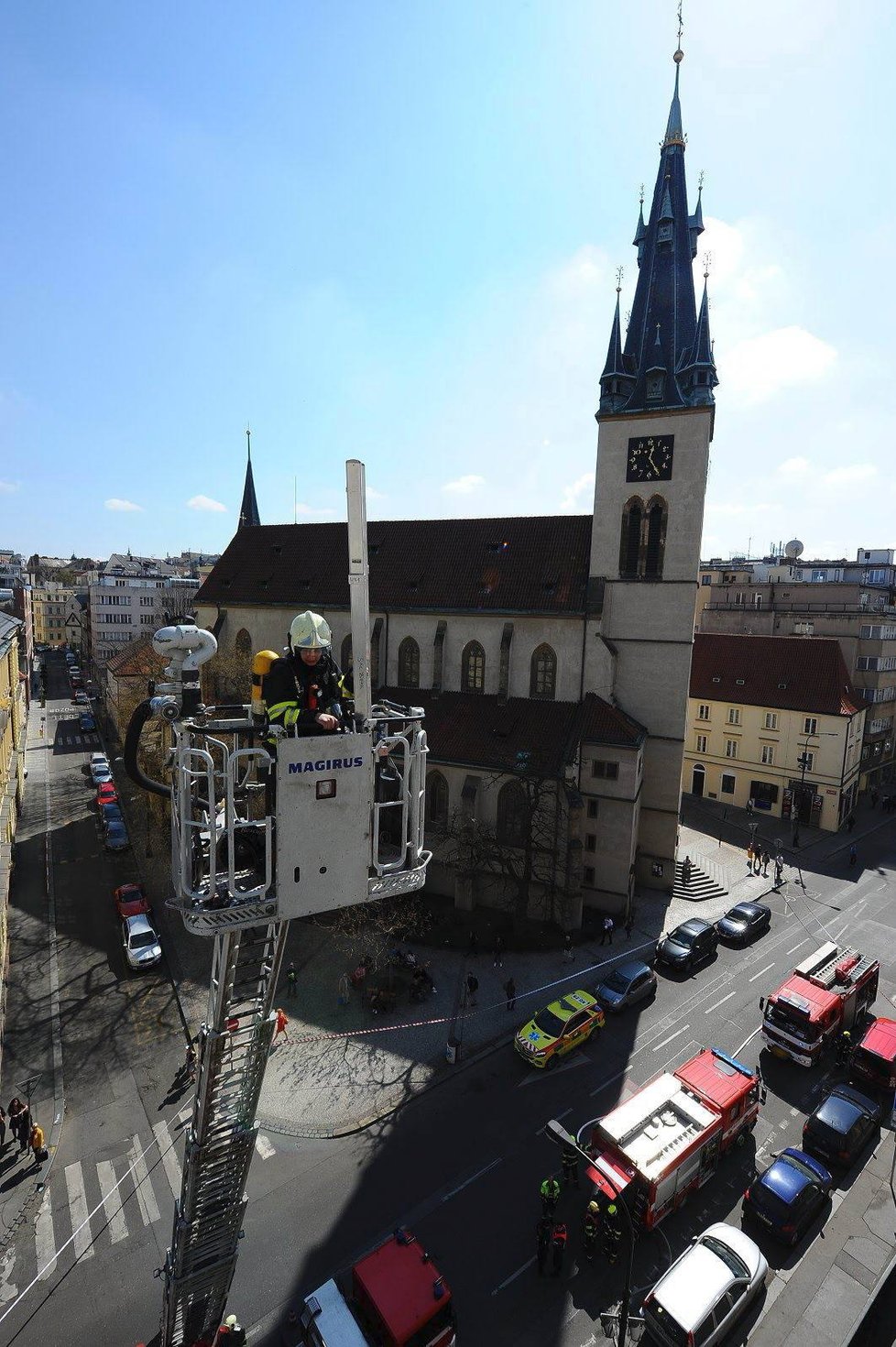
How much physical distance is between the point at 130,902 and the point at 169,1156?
13.2m

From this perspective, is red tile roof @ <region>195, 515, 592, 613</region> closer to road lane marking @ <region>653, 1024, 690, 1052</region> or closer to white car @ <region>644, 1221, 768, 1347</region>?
Answer: road lane marking @ <region>653, 1024, 690, 1052</region>

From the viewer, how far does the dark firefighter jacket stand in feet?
23.2

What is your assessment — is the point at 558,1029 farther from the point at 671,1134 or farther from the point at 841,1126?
the point at 841,1126

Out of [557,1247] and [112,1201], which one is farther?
[112,1201]

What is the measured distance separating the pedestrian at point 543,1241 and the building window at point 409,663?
949 inches

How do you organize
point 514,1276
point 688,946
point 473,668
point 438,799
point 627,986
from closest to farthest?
point 514,1276 < point 627,986 < point 688,946 < point 438,799 < point 473,668

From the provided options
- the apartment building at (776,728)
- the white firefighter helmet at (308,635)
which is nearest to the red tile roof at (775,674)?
the apartment building at (776,728)

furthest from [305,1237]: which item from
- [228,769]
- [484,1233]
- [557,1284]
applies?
[228,769]

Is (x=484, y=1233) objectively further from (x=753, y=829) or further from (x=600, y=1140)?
(x=753, y=829)

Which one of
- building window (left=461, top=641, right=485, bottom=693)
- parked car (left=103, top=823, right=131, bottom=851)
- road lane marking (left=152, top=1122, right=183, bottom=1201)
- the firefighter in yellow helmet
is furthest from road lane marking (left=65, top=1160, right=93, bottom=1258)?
building window (left=461, top=641, right=485, bottom=693)

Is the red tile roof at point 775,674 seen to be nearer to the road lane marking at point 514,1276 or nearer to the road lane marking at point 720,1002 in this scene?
the road lane marking at point 720,1002

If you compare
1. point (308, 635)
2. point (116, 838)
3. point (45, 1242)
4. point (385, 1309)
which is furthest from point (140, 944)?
point (308, 635)

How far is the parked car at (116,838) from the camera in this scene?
34219 millimetres

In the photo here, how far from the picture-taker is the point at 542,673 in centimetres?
3178
